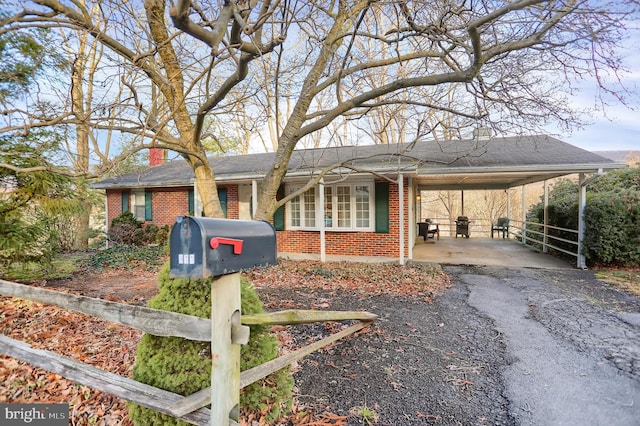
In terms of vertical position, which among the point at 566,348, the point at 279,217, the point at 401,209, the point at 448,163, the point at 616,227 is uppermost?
the point at 448,163

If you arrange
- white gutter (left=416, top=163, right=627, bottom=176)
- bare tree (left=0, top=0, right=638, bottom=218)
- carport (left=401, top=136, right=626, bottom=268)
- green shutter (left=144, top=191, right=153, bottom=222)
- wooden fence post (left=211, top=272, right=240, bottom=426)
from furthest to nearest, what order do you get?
green shutter (left=144, top=191, right=153, bottom=222), carport (left=401, top=136, right=626, bottom=268), white gutter (left=416, top=163, right=627, bottom=176), bare tree (left=0, top=0, right=638, bottom=218), wooden fence post (left=211, top=272, right=240, bottom=426)

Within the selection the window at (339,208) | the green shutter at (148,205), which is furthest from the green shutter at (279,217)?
the green shutter at (148,205)

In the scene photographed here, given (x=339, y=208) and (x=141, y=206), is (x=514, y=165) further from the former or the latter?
(x=141, y=206)

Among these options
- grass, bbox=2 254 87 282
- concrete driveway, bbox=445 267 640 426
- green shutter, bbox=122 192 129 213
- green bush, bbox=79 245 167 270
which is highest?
green shutter, bbox=122 192 129 213

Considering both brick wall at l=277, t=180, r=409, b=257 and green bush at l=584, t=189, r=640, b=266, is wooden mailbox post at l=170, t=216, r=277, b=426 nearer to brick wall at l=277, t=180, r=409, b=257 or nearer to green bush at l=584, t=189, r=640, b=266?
brick wall at l=277, t=180, r=409, b=257

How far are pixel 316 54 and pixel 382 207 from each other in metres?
4.64

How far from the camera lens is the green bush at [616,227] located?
774cm

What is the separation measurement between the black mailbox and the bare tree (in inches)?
128

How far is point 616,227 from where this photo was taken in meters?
7.80

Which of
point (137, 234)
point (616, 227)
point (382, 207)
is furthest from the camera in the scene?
point (137, 234)

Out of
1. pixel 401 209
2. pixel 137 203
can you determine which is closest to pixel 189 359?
pixel 401 209

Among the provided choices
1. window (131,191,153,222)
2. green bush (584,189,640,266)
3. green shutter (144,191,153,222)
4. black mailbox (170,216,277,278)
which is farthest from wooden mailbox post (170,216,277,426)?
window (131,191,153,222)

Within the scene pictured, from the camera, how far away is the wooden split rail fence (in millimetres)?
1812

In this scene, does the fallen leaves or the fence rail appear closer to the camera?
the fallen leaves
